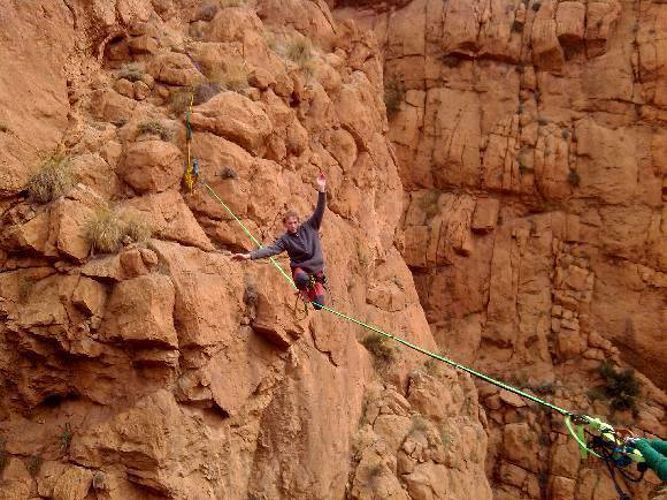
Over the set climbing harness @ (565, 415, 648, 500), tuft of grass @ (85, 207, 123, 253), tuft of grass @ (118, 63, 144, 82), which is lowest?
climbing harness @ (565, 415, 648, 500)

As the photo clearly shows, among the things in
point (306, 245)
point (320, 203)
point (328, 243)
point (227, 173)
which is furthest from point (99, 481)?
point (328, 243)

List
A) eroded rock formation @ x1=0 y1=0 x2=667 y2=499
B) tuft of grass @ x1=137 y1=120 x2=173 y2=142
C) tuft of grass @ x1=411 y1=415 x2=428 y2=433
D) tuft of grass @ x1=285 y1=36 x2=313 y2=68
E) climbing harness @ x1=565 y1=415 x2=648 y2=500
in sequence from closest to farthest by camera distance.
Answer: climbing harness @ x1=565 y1=415 x2=648 y2=500 < eroded rock formation @ x1=0 y1=0 x2=667 y2=499 < tuft of grass @ x1=137 y1=120 x2=173 y2=142 < tuft of grass @ x1=411 y1=415 x2=428 y2=433 < tuft of grass @ x1=285 y1=36 x2=313 y2=68

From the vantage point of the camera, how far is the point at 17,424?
24.7ft

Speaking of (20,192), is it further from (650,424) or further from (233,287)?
(650,424)

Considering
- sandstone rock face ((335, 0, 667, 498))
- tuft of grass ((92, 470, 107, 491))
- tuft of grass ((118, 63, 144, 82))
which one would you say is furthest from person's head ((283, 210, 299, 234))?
sandstone rock face ((335, 0, 667, 498))

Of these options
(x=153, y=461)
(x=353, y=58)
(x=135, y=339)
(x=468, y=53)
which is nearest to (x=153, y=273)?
(x=135, y=339)

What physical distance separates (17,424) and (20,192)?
307 centimetres

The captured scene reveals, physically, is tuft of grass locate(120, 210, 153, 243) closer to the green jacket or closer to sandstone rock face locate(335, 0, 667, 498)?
the green jacket

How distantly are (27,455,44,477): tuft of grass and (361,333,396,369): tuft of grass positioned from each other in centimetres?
669

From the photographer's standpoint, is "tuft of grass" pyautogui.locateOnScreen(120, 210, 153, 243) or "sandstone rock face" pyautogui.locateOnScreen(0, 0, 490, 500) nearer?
"sandstone rock face" pyautogui.locateOnScreen(0, 0, 490, 500)

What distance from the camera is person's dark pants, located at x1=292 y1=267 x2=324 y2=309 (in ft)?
28.5

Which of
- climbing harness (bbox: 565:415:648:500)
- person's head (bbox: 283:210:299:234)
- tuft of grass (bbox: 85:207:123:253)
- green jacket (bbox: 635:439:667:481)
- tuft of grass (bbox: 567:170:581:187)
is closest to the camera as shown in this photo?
green jacket (bbox: 635:439:667:481)

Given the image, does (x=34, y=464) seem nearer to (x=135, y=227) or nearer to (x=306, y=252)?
(x=135, y=227)

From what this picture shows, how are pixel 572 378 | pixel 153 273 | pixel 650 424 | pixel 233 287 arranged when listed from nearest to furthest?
1. pixel 153 273
2. pixel 233 287
3. pixel 650 424
4. pixel 572 378
